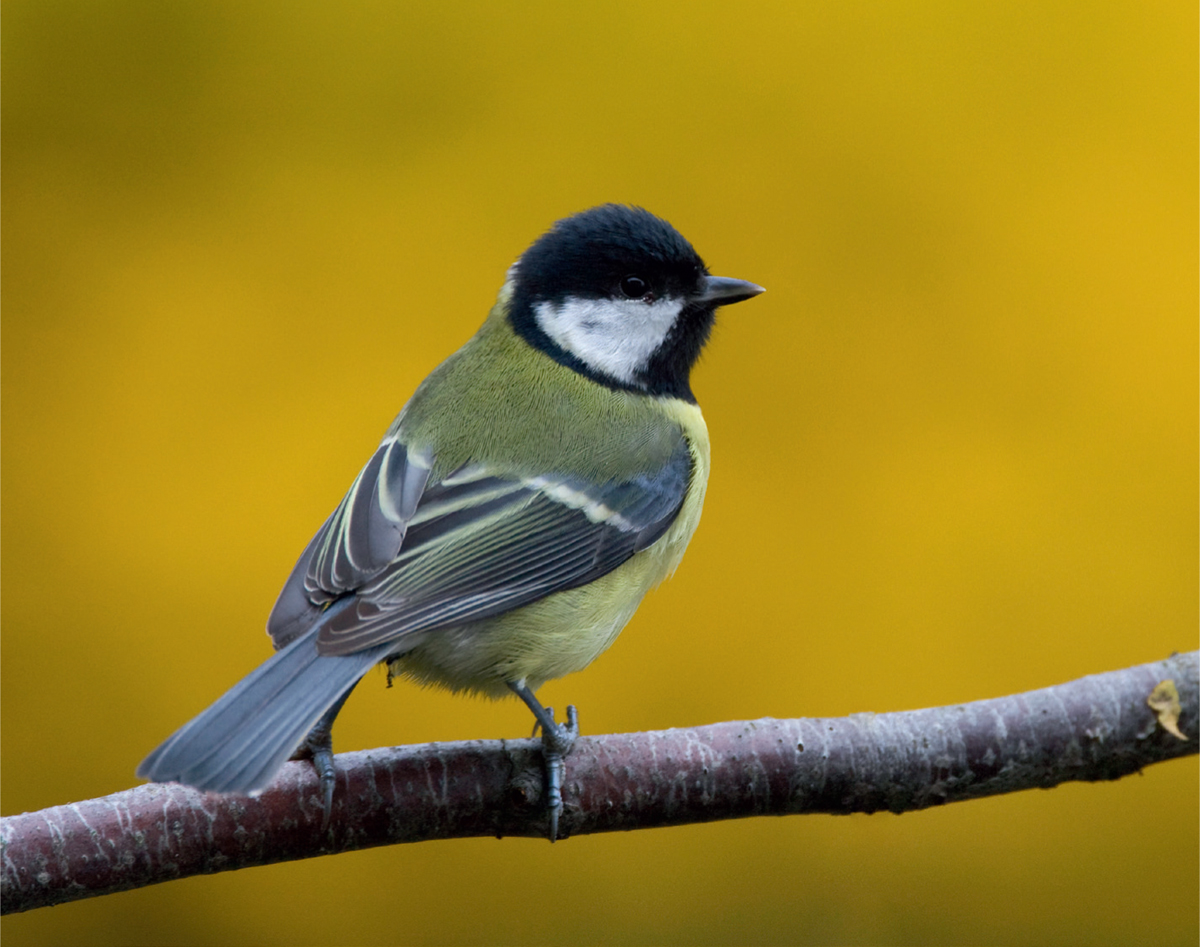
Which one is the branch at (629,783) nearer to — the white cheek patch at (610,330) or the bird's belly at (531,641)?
the bird's belly at (531,641)

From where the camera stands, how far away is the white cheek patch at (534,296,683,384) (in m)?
1.55

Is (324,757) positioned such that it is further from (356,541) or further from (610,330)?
(610,330)

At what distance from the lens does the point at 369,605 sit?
118 cm

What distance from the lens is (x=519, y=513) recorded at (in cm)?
133

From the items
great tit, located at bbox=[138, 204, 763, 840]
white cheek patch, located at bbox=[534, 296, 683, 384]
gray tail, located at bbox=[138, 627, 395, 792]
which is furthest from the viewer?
white cheek patch, located at bbox=[534, 296, 683, 384]

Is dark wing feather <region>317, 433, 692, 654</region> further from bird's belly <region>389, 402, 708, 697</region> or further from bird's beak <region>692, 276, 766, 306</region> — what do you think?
bird's beak <region>692, 276, 766, 306</region>

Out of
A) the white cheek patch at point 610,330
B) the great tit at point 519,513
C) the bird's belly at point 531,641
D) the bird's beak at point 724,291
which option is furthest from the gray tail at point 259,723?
the bird's beak at point 724,291

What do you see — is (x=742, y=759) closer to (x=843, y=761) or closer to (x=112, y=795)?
(x=843, y=761)

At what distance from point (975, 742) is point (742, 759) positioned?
0.27 m

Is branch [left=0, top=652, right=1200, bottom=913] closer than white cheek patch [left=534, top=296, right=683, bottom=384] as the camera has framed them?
Yes

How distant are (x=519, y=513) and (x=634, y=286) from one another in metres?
0.40

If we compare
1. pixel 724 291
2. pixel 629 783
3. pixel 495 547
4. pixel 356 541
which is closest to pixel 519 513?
pixel 495 547

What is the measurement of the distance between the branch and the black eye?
588 mm

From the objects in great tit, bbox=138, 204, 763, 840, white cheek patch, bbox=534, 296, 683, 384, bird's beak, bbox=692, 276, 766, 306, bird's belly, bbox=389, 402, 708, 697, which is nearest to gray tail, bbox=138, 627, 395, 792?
great tit, bbox=138, 204, 763, 840
